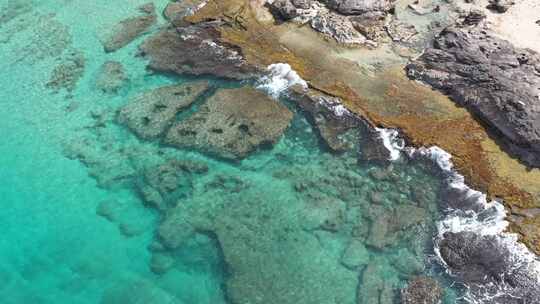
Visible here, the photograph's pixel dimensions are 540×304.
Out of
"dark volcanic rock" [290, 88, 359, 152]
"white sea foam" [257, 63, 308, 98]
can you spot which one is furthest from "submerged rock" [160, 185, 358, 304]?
"white sea foam" [257, 63, 308, 98]

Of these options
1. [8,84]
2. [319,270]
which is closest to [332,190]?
[319,270]

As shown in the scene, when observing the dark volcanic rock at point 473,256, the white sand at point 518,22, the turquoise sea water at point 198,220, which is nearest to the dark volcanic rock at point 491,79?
the white sand at point 518,22

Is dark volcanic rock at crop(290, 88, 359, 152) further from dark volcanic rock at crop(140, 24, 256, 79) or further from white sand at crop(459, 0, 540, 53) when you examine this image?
white sand at crop(459, 0, 540, 53)

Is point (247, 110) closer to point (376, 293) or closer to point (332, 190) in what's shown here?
point (332, 190)

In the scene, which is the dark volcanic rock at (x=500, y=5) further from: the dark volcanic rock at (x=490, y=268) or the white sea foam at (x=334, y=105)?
the dark volcanic rock at (x=490, y=268)

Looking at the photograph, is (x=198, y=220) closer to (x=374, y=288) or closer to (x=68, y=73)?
(x=374, y=288)

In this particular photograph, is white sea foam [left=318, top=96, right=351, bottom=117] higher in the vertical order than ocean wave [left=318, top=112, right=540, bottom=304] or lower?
higher

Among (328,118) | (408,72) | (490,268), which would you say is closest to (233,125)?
(328,118)
